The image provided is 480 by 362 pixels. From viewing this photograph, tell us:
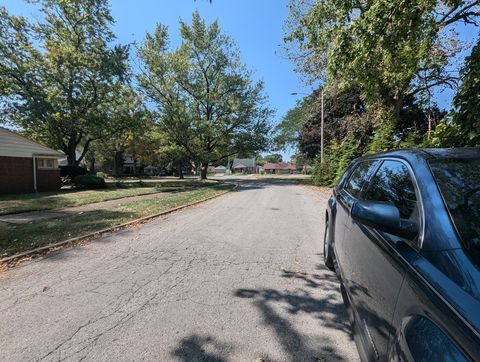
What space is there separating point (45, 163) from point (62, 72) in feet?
26.2

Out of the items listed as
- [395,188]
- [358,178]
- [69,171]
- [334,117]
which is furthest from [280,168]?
[395,188]

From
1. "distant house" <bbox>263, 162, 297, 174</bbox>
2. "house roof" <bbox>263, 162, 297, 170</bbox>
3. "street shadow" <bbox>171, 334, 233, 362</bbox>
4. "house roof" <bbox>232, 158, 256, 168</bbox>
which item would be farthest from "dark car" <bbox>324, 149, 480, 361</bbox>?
"house roof" <bbox>232, 158, 256, 168</bbox>

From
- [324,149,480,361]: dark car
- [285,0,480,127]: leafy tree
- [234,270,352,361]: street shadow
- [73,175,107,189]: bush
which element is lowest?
[234,270,352,361]: street shadow

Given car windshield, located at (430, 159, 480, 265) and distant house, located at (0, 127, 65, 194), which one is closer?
car windshield, located at (430, 159, 480, 265)

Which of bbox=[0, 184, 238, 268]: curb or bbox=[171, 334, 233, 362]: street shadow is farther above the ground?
bbox=[0, 184, 238, 268]: curb

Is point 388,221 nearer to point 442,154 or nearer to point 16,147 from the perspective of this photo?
point 442,154

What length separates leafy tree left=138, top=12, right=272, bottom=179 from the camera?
2667 cm

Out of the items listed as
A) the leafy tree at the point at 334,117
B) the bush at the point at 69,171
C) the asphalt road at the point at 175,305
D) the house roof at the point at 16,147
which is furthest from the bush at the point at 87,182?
the leafy tree at the point at 334,117

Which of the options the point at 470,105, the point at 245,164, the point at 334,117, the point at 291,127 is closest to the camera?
the point at 470,105

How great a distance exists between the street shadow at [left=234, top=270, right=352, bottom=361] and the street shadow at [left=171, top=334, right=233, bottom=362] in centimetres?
59

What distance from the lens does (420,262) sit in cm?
153

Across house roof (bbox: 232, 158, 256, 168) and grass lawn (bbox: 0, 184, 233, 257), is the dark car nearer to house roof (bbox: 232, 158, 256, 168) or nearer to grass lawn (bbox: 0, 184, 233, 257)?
grass lawn (bbox: 0, 184, 233, 257)

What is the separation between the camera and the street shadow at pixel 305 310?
260 centimetres

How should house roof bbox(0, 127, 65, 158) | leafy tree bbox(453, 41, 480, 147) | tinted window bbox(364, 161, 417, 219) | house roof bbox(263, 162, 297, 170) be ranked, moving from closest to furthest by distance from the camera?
tinted window bbox(364, 161, 417, 219), leafy tree bbox(453, 41, 480, 147), house roof bbox(0, 127, 65, 158), house roof bbox(263, 162, 297, 170)
